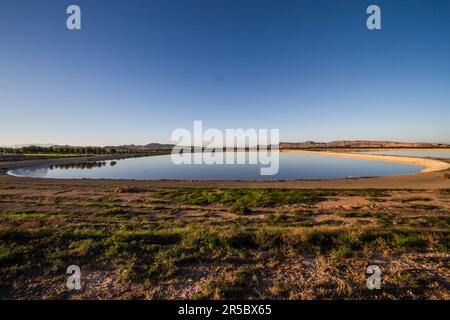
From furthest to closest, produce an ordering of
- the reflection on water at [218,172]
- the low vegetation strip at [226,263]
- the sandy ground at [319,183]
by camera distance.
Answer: the reflection on water at [218,172] < the sandy ground at [319,183] < the low vegetation strip at [226,263]

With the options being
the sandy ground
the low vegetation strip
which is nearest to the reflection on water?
the sandy ground

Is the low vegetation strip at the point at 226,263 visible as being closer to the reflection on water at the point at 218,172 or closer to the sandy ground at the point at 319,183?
the sandy ground at the point at 319,183

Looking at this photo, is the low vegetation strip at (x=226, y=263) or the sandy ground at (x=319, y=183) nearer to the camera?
the low vegetation strip at (x=226, y=263)

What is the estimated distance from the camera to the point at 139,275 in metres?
4.63

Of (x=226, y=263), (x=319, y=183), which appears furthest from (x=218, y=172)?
(x=226, y=263)

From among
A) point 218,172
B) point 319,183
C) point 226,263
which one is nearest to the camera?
point 226,263

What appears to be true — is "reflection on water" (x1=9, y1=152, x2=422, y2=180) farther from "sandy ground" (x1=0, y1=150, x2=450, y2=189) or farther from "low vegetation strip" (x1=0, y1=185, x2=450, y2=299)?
"low vegetation strip" (x1=0, y1=185, x2=450, y2=299)

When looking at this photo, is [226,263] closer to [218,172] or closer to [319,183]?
[319,183]

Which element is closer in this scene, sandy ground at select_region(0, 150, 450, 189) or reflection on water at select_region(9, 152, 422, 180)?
sandy ground at select_region(0, 150, 450, 189)

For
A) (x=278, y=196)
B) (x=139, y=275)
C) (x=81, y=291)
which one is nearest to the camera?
(x=81, y=291)

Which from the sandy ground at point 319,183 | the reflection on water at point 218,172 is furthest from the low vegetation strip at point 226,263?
the reflection on water at point 218,172
